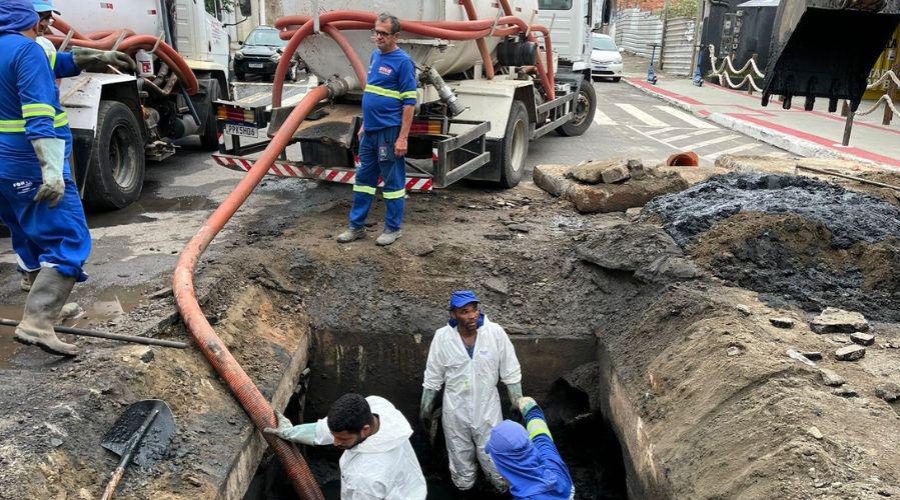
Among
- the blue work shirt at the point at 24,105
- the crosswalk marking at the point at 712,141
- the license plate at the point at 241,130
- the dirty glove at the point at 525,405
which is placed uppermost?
the blue work shirt at the point at 24,105

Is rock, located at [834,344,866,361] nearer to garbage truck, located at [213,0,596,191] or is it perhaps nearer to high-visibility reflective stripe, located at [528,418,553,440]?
high-visibility reflective stripe, located at [528,418,553,440]

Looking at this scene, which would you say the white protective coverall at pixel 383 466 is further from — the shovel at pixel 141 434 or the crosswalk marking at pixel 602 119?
the crosswalk marking at pixel 602 119

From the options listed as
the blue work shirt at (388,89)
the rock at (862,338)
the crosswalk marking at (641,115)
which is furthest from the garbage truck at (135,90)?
the crosswalk marking at (641,115)

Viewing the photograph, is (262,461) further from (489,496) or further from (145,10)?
(145,10)

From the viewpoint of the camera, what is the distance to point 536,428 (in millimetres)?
4004

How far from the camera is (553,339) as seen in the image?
17.9 feet

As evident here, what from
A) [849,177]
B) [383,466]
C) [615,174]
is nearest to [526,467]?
[383,466]

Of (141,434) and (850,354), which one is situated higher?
(850,354)

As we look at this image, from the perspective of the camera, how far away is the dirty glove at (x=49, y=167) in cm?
363

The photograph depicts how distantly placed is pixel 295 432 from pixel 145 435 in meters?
0.81

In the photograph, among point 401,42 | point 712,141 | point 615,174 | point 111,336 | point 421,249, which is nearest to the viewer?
point 111,336

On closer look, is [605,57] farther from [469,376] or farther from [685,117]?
[469,376]

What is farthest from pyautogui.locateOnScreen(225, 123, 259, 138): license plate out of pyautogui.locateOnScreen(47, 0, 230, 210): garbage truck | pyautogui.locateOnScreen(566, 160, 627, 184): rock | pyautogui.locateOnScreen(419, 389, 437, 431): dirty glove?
pyautogui.locateOnScreen(566, 160, 627, 184): rock

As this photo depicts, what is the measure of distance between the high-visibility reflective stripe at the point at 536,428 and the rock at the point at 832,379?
1498 millimetres
